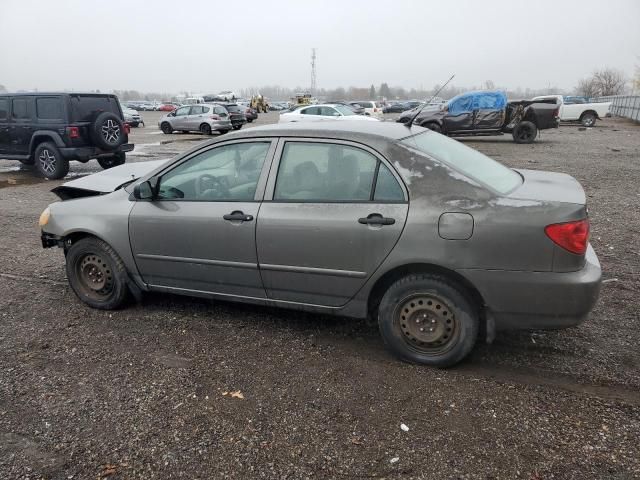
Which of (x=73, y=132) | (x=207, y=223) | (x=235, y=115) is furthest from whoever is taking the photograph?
(x=235, y=115)

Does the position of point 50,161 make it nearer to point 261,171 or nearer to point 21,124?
point 21,124

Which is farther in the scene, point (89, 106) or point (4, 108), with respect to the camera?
point (4, 108)

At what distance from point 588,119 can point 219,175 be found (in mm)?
30457

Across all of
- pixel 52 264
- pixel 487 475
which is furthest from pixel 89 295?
pixel 487 475

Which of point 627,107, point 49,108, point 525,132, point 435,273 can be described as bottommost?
point 435,273

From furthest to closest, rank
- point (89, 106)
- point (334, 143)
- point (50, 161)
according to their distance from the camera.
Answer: point (50, 161) < point (89, 106) < point (334, 143)

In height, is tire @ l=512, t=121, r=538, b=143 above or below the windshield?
below

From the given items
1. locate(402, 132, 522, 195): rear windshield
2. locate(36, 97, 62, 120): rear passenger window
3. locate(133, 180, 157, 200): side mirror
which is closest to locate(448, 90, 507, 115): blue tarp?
locate(36, 97, 62, 120): rear passenger window

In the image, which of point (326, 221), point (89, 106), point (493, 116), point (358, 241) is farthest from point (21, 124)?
point (493, 116)

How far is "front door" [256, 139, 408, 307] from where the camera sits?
3.21 meters

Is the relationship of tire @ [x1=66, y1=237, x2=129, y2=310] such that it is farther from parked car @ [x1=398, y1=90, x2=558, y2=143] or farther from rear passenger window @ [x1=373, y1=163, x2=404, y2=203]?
parked car @ [x1=398, y1=90, x2=558, y2=143]

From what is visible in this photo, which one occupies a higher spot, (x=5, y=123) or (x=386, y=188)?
(x=5, y=123)

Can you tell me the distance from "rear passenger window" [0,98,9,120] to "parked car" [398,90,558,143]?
42.5ft

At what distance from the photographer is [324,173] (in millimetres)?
3459
